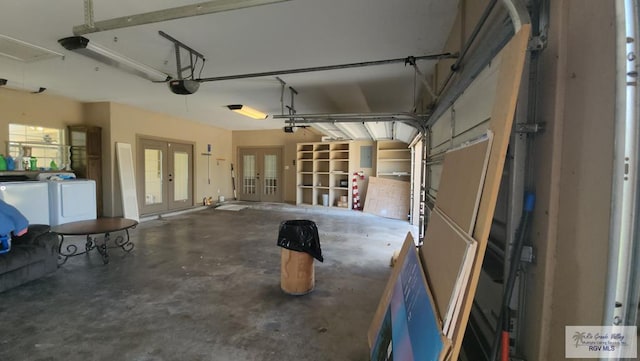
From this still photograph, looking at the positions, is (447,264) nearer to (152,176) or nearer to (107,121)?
(107,121)

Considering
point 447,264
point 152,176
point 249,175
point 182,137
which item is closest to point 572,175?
point 447,264

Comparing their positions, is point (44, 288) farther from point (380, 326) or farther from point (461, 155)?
point (461, 155)

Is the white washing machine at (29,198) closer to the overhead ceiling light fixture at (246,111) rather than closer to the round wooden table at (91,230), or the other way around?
the round wooden table at (91,230)

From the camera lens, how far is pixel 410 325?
140 centimetres

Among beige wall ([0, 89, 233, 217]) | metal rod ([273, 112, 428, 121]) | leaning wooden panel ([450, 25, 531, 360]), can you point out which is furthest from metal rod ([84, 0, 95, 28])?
beige wall ([0, 89, 233, 217])

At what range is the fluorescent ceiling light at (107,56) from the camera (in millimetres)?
2783

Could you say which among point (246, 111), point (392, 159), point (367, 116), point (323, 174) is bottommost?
point (323, 174)

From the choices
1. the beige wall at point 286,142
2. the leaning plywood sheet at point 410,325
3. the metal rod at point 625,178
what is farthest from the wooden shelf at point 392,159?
the metal rod at point 625,178

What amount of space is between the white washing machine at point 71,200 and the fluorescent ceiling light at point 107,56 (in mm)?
3130

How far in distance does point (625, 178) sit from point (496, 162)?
0.36 meters

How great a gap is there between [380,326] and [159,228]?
5.78 meters

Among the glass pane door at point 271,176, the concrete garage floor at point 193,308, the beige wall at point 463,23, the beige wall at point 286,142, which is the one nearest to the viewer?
the beige wall at point 463,23

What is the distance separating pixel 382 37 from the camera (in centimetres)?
294

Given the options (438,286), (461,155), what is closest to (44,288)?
(438,286)
